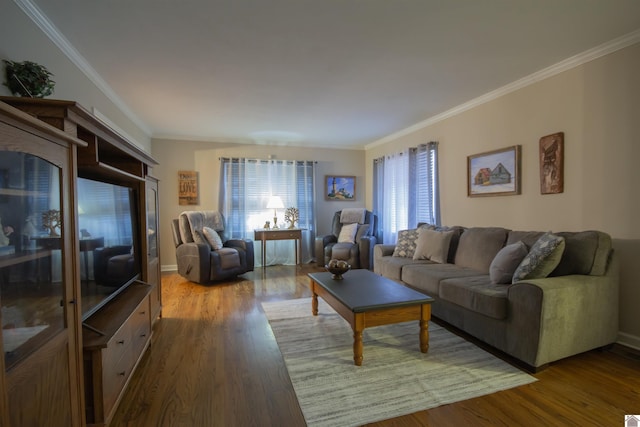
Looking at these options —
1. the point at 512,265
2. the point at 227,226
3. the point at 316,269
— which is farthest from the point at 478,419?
the point at 227,226

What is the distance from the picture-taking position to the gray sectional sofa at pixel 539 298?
6.27 feet

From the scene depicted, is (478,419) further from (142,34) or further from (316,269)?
(316,269)

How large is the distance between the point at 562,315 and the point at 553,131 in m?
1.74

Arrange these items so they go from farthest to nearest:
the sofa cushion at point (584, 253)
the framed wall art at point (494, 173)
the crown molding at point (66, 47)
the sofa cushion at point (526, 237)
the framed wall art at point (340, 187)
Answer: the framed wall art at point (340, 187)
the framed wall art at point (494, 173)
the sofa cushion at point (526, 237)
the sofa cushion at point (584, 253)
the crown molding at point (66, 47)

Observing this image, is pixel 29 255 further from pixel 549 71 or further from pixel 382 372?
pixel 549 71

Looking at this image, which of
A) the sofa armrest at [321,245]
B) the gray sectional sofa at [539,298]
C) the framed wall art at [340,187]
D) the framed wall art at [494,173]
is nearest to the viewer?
the gray sectional sofa at [539,298]

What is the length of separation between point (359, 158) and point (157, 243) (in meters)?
4.26

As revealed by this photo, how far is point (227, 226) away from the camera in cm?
518

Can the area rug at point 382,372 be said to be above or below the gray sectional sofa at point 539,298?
below

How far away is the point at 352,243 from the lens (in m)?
4.94

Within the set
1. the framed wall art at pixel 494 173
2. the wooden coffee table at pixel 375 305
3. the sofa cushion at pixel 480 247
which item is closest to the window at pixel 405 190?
the framed wall art at pixel 494 173

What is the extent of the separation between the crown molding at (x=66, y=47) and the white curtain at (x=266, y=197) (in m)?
2.06

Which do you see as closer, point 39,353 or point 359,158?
point 39,353

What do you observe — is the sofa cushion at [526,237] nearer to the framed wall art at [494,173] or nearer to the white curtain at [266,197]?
the framed wall art at [494,173]
